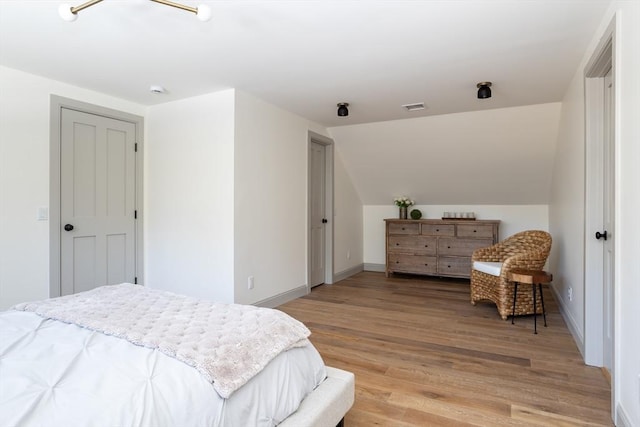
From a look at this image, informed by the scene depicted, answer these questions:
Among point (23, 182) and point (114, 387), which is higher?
point (23, 182)

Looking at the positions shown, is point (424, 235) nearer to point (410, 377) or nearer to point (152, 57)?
point (410, 377)

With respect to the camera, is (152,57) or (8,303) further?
(8,303)

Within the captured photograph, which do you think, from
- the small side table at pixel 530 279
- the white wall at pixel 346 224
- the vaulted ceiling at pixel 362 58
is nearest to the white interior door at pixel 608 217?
the vaulted ceiling at pixel 362 58

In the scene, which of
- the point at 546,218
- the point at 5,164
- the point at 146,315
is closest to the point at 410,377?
the point at 146,315

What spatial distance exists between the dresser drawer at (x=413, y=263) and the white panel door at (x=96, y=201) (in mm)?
3767

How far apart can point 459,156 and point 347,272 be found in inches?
97.0

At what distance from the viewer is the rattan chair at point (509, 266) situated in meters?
3.77

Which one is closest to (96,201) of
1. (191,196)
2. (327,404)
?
(191,196)

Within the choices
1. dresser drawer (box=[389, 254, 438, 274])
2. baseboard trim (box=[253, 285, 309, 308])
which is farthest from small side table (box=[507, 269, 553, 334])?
baseboard trim (box=[253, 285, 309, 308])

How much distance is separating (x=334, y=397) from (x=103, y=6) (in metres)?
2.51

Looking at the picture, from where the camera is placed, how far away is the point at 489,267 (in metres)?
3.99

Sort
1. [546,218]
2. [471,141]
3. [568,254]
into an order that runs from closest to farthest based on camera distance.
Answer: [568,254]
[471,141]
[546,218]

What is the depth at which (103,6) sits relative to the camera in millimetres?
2180

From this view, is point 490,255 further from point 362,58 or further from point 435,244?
point 362,58
